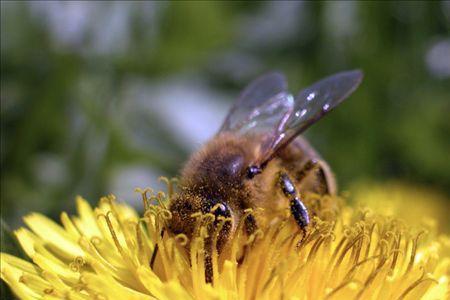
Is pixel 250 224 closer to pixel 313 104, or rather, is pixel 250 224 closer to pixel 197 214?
pixel 197 214

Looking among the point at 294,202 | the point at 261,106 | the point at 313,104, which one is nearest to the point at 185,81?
the point at 261,106

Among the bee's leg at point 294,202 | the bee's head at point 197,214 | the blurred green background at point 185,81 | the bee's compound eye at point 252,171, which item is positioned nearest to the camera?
the bee's head at point 197,214

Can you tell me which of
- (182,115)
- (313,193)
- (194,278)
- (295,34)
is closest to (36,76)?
(182,115)

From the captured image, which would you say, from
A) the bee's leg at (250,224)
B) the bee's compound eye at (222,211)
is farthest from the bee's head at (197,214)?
the bee's leg at (250,224)

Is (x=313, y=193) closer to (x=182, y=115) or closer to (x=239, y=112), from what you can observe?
(x=239, y=112)

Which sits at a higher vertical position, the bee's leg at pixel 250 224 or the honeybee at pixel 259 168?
the honeybee at pixel 259 168

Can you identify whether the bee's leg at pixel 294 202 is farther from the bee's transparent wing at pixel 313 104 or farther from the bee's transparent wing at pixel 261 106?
the bee's transparent wing at pixel 261 106
